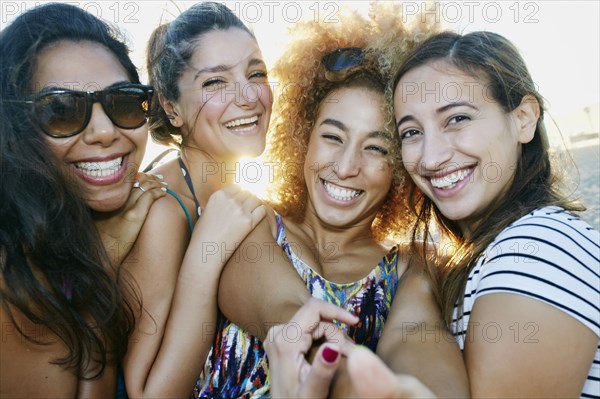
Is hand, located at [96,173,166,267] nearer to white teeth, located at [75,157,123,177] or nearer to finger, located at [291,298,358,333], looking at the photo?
white teeth, located at [75,157,123,177]

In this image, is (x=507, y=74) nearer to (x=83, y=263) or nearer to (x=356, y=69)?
(x=356, y=69)

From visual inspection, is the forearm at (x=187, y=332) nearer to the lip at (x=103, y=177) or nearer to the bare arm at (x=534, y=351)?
the lip at (x=103, y=177)

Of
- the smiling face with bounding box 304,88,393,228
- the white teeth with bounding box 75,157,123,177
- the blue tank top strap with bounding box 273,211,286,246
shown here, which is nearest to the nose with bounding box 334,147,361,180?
the smiling face with bounding box 304,88,393,228

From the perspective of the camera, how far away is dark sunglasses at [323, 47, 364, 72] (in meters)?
3.39

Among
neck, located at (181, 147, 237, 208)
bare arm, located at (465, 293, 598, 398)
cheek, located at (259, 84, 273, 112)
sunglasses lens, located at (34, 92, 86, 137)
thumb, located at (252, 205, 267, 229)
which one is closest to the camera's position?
bare arm, located at (465, 293, 598, 398)

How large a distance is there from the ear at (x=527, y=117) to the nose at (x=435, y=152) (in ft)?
1.18

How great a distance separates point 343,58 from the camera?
3.45 metres

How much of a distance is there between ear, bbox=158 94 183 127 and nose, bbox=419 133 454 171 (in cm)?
160

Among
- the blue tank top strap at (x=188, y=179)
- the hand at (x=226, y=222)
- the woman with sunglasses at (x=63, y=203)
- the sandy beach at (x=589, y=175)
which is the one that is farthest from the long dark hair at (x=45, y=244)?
the sandy beach at (x=589, y=175)

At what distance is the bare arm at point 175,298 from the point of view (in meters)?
2.70

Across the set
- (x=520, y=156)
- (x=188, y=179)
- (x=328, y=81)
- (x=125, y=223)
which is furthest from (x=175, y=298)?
(x=520, y=156)

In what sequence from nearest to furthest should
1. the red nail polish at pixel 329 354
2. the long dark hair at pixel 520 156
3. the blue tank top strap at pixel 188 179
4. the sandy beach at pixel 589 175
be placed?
the red nail polish at pixel 329 354 < the long dark hair at pixel 520 156 < the blue tank top strap at pixel 188 179 < the sandy beach at pixel 589 175

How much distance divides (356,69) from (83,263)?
1823 mm

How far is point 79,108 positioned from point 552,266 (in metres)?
2.05
